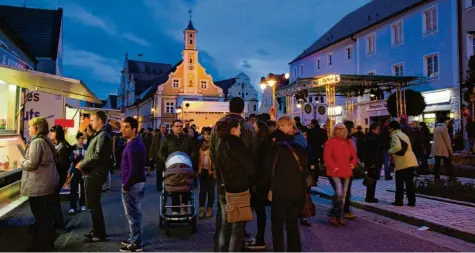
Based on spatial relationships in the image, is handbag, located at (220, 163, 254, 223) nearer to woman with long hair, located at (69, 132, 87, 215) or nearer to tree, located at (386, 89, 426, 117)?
woman with long hair, located at (69, 132, 87, 215)

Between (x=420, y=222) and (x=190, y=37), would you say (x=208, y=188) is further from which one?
(x=190, y=37)

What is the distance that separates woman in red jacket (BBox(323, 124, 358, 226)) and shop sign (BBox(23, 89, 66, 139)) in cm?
1081

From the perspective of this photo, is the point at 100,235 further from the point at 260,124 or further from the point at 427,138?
Answer: the point at 427,138

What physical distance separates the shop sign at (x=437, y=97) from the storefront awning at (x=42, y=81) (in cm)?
2048

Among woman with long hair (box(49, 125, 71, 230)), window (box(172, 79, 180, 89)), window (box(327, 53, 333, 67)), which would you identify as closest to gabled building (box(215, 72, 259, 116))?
window (box(172, 79, 180, 89))

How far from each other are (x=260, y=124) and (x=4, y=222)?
5.19m

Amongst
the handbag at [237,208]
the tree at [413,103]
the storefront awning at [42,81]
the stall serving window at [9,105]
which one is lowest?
the handbag at [237,208]

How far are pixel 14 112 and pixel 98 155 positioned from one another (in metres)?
6.48

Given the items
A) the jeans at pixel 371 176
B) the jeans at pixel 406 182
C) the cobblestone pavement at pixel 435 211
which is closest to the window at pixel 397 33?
the cobblestone pavement at pixel 435 211

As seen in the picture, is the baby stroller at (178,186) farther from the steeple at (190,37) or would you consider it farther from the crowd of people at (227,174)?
the steeple at (190,37)

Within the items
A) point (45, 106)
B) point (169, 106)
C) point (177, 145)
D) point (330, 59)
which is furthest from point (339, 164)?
point (169, 106)

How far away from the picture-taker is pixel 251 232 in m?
6.64

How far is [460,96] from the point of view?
71.8ft

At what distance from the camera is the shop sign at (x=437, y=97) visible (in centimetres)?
2299
